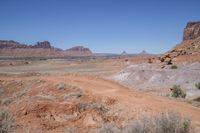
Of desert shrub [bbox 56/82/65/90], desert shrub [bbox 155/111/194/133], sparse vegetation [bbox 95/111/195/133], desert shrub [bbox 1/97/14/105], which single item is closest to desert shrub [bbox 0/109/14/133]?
sparse vegetation [bbox 95/111/195/133]

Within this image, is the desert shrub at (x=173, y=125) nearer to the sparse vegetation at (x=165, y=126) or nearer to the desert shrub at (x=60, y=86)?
the sparse vegetation at (x=165, y=126)

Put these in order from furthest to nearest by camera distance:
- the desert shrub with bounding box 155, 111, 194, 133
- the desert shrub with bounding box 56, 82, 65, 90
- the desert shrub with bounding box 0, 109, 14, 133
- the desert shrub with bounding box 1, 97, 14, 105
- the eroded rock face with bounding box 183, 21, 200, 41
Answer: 1. the eroded rock face with bounding box 183, 21, 200, 41
2. the desert shrub with bounding box 56, 82, 65, 90
3. the desert shrub with bounding box 1, 97, 14, 105
4. the desert shrub with bounding box 0, 109, 14, 133
5. the desert shrub with bounding box 155, 111, 194, 133

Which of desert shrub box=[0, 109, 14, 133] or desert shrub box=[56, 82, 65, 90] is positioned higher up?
desert shrub box=[0, 109, 14, 133]

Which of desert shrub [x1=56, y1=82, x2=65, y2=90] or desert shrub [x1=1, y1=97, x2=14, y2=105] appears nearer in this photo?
desert shrub [x1=1, y1=97, x2=14, y2=105]

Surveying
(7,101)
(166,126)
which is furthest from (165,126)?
(7,101)

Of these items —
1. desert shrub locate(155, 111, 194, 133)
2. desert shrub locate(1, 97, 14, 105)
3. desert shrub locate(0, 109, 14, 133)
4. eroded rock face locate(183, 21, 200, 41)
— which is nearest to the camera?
desert shrub locate(155, 111, 194, 133)

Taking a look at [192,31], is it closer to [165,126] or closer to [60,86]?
[60,86]

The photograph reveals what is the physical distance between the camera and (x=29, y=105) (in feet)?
43.2

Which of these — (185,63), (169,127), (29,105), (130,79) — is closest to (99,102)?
(29,105)

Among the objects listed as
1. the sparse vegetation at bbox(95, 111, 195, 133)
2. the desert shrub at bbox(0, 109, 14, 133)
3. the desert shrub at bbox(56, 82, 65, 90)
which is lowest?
the desert shrub at bbox(56, 82, 65, 90)

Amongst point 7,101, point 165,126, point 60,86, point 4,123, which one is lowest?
point 7,101

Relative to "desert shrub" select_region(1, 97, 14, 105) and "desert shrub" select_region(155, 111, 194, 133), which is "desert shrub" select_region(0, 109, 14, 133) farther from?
"desert shrub" select_region(1, 97, 14, 105)

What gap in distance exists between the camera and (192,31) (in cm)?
10106

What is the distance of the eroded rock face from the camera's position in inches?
3903
